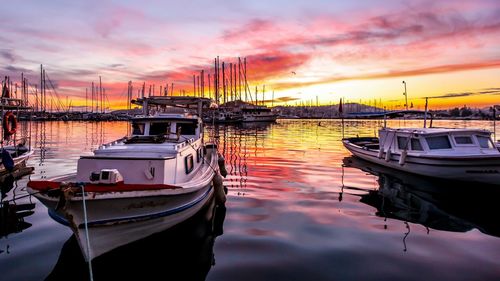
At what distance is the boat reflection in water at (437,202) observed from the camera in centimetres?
1127

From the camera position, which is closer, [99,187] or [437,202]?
[99,187]

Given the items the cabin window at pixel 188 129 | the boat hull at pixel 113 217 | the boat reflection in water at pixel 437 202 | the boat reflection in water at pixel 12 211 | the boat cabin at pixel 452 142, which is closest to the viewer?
the boat hull at pixel 113 217

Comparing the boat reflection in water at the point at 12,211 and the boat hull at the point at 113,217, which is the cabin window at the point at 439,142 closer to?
the boat hull at the point at 113,217

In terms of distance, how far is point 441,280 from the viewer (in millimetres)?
7250

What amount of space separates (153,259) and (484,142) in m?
17.9

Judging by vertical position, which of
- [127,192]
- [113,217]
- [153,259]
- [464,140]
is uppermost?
[464,140]

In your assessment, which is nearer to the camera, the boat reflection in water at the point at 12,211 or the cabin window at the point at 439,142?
the boat reflection in water at the point at 12,211

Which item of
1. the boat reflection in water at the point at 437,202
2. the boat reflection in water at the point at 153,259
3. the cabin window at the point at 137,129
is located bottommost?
the boat reflection in water at the point at 153,259

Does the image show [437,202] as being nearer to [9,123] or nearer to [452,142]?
[452,142]

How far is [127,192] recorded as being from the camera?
24.8ft

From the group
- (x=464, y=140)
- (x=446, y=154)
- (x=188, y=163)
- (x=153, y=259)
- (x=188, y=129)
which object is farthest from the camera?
(x=464, y=140)

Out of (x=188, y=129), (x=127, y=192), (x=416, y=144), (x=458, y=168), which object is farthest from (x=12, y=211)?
(x=416, y=144)

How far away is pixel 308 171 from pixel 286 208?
8.38 metres

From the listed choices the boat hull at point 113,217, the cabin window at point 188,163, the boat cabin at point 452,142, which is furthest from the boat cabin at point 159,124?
the boat cabin at point 452,142
